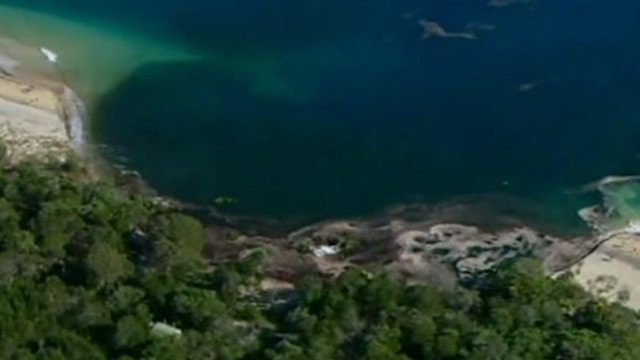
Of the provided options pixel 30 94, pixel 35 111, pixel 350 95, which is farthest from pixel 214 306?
pixel 30 94

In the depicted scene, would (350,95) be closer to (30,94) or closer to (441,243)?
(441,243)

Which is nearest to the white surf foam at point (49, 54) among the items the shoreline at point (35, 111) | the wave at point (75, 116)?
the shoreline at point (35, 111)

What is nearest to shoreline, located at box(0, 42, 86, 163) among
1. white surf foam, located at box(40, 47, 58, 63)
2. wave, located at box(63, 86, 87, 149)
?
wave, located at box(63, 86, 87, 149)

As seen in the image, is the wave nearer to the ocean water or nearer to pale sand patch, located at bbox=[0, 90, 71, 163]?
pale sand patch, located at bbox=[0, 90, 71, 163]

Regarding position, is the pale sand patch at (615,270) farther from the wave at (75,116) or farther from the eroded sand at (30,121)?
the eroded sand at (30,121)

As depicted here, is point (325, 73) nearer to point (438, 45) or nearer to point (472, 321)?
point (438, 45)
